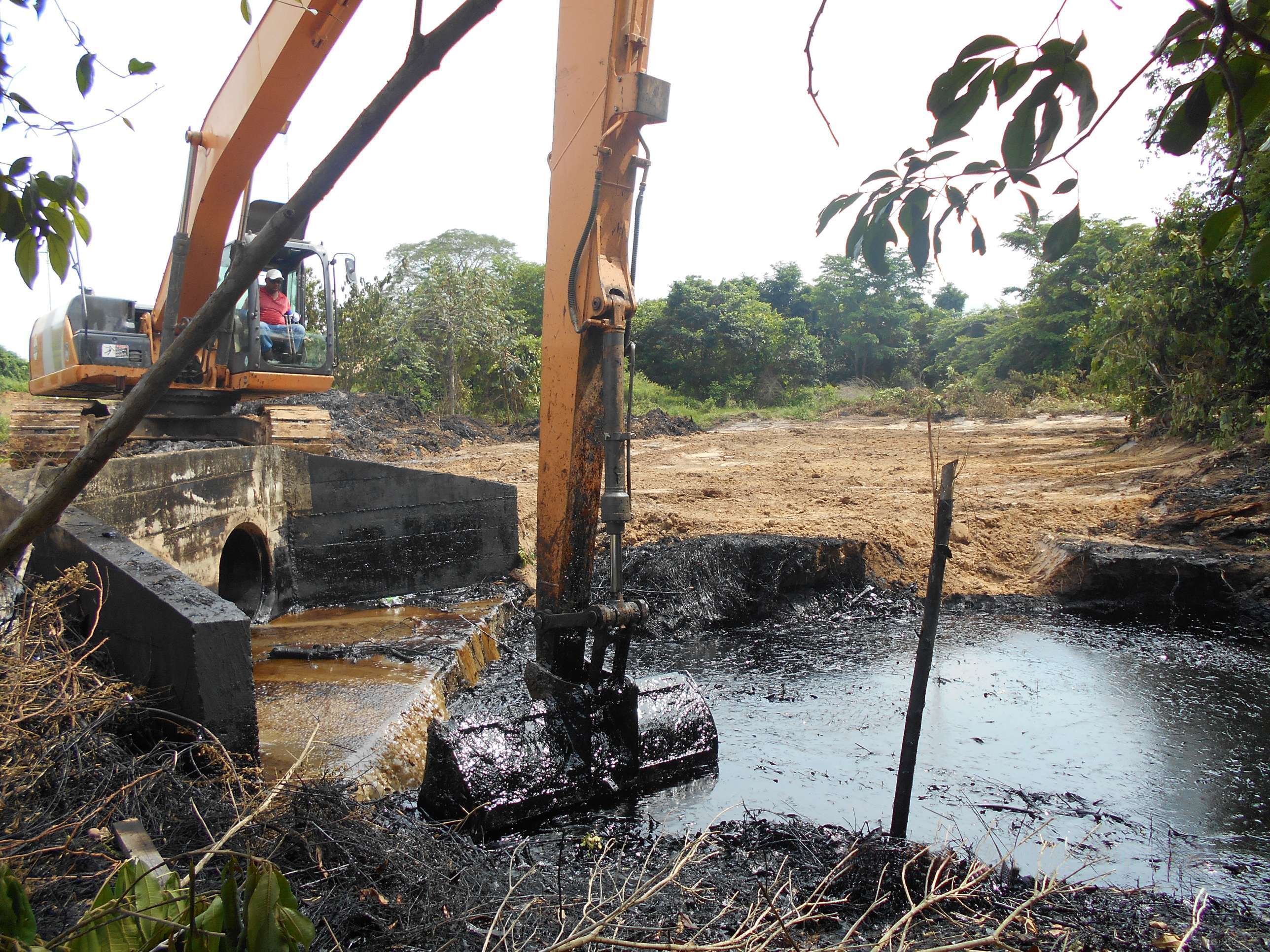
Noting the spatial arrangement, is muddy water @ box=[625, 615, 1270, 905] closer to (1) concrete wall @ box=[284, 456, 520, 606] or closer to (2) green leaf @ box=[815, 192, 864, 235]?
(1) concrete wall @ box=[284, 456, 520, 606]

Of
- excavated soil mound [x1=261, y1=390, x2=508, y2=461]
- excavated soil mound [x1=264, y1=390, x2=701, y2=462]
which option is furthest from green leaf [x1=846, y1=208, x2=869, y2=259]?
excavated soil mound [x1=261, y1=390, x2=508, y2=461]

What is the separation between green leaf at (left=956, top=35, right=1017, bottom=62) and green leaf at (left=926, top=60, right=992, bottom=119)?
0.07 ft

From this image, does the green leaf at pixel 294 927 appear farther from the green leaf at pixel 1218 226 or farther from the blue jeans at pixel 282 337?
the blue jeans at pixel 282 337

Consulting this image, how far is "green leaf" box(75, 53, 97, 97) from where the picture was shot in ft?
4.73

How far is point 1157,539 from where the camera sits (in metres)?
8.26

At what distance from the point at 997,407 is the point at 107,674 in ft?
73.1

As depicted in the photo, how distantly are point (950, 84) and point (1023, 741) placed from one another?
178 inches

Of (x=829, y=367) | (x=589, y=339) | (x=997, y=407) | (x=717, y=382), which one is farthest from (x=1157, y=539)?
(x=829, y=367)

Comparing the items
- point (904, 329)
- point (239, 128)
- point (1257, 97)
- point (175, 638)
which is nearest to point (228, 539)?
point (239, 128)

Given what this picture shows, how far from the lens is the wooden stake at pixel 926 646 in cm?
317

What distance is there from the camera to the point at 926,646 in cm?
321

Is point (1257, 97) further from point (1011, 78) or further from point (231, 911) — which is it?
point (231, 911)

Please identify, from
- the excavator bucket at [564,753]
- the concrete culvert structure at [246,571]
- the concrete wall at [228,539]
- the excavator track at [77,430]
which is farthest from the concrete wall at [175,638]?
the excavator track at [77,430]

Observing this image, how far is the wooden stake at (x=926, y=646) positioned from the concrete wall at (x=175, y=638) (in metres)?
2.56
